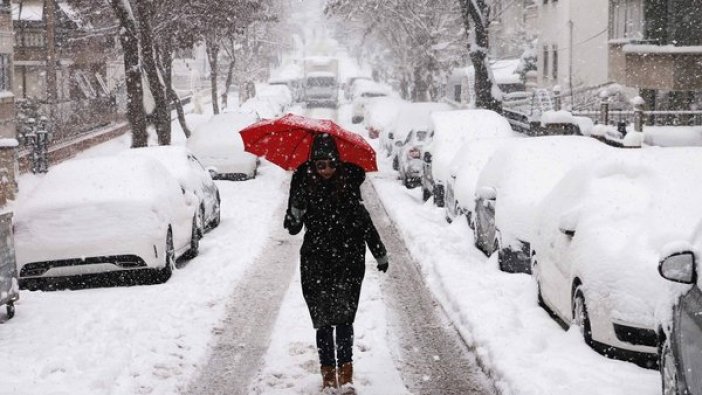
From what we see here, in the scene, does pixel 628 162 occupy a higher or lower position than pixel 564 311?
higher

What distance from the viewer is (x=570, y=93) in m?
37.0

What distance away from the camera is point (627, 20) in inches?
1197

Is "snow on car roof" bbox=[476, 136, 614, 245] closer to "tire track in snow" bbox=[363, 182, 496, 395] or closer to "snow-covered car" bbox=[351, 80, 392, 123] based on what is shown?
"tire track in snow" bbox=[363, 182, 496, 395]

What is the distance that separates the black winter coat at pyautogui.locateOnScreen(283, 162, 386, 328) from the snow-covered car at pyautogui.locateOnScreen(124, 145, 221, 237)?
7903mm

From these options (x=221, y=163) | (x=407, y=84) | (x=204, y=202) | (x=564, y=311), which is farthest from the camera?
(x=407, y=84)

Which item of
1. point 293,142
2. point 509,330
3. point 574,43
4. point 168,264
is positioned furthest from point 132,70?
point 574,43

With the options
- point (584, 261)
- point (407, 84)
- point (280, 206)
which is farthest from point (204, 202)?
point (407, 84)

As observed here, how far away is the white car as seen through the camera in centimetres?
679

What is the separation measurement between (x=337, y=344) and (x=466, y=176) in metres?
8.64

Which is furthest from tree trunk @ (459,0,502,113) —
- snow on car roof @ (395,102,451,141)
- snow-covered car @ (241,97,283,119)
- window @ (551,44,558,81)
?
snow-covered car @ (241,97,283,119)

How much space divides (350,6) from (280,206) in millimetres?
19763

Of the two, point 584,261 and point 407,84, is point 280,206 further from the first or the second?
point 407,84

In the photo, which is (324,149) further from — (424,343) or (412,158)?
(412,158)

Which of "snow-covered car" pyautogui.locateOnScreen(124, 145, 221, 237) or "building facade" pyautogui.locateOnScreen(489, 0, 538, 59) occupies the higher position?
"building facade" pyautogui.locateOnScreen(489, 0, 538, 59)
